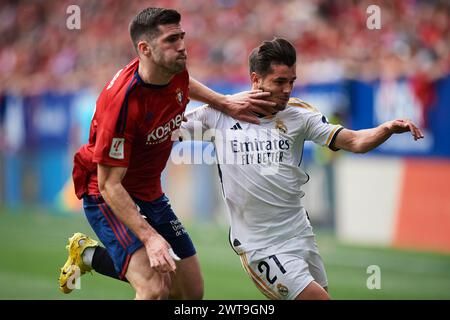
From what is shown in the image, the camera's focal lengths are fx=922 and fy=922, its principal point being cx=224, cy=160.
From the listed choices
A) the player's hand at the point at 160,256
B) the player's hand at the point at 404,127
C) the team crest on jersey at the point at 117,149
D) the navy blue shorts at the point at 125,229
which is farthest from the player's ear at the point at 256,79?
the player's hand at the point at 160,256

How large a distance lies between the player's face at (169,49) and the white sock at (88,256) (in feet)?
6.34

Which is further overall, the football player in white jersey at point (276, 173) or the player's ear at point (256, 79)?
the player's ear at point (256, 79)

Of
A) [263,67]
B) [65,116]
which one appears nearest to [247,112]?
[263,67]

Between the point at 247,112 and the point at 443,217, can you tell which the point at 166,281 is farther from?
the point at 443,217

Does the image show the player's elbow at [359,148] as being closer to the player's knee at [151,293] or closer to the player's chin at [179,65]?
the player's chin at [179,65]

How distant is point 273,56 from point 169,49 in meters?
0.75

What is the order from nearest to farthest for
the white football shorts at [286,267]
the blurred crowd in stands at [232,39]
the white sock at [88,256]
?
the white football shorts at [286,267]
the white sock at [88,256]
the blurred crowd in stands at [232,39]

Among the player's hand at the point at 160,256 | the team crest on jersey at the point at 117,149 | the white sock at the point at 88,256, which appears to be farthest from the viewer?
the white sock at the point at 88,256

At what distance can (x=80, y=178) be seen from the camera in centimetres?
714

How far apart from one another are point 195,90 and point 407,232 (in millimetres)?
7159

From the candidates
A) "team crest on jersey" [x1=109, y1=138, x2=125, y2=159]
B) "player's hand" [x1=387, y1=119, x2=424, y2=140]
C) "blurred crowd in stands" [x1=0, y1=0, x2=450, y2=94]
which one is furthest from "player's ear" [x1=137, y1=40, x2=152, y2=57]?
"blurred crowd in stands" [x1=0, y1=0, x2=450, y2=94]

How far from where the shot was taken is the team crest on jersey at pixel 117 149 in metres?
6.42

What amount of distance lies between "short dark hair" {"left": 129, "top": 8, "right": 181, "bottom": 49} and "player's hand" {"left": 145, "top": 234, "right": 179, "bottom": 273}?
1.45 m

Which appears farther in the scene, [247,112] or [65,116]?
[65,116]
